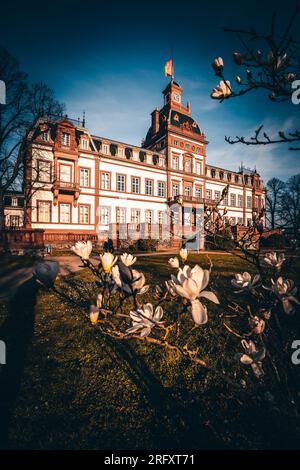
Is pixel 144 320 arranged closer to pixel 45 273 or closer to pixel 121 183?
pixel 45 273

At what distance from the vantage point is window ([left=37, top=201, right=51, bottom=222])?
19.9 meters

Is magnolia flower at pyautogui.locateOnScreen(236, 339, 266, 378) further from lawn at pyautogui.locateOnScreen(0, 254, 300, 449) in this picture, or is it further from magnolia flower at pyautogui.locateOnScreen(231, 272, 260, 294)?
magnolia flower at pyautogui.locateOnScreen(231, 272, 260, 294)

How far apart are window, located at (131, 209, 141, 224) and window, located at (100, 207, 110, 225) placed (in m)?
3.10

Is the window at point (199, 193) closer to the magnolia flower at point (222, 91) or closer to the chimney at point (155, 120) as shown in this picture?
the chimney at point (155, 120)

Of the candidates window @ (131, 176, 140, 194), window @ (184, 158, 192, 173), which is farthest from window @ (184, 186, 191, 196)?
window @ (131, 176, 140, 194)

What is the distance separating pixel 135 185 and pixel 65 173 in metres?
8.31

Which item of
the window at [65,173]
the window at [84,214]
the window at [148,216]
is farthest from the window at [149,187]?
the window at [65,173]

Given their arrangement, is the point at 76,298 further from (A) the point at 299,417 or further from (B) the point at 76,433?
(A) the point at 299,417

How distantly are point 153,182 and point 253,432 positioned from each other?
26.7 metres

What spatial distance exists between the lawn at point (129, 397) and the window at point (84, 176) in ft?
68.1

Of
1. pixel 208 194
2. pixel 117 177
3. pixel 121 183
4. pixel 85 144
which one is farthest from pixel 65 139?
pixel 208 194

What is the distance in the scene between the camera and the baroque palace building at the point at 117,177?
1998 cm

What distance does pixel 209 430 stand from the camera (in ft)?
5.70
